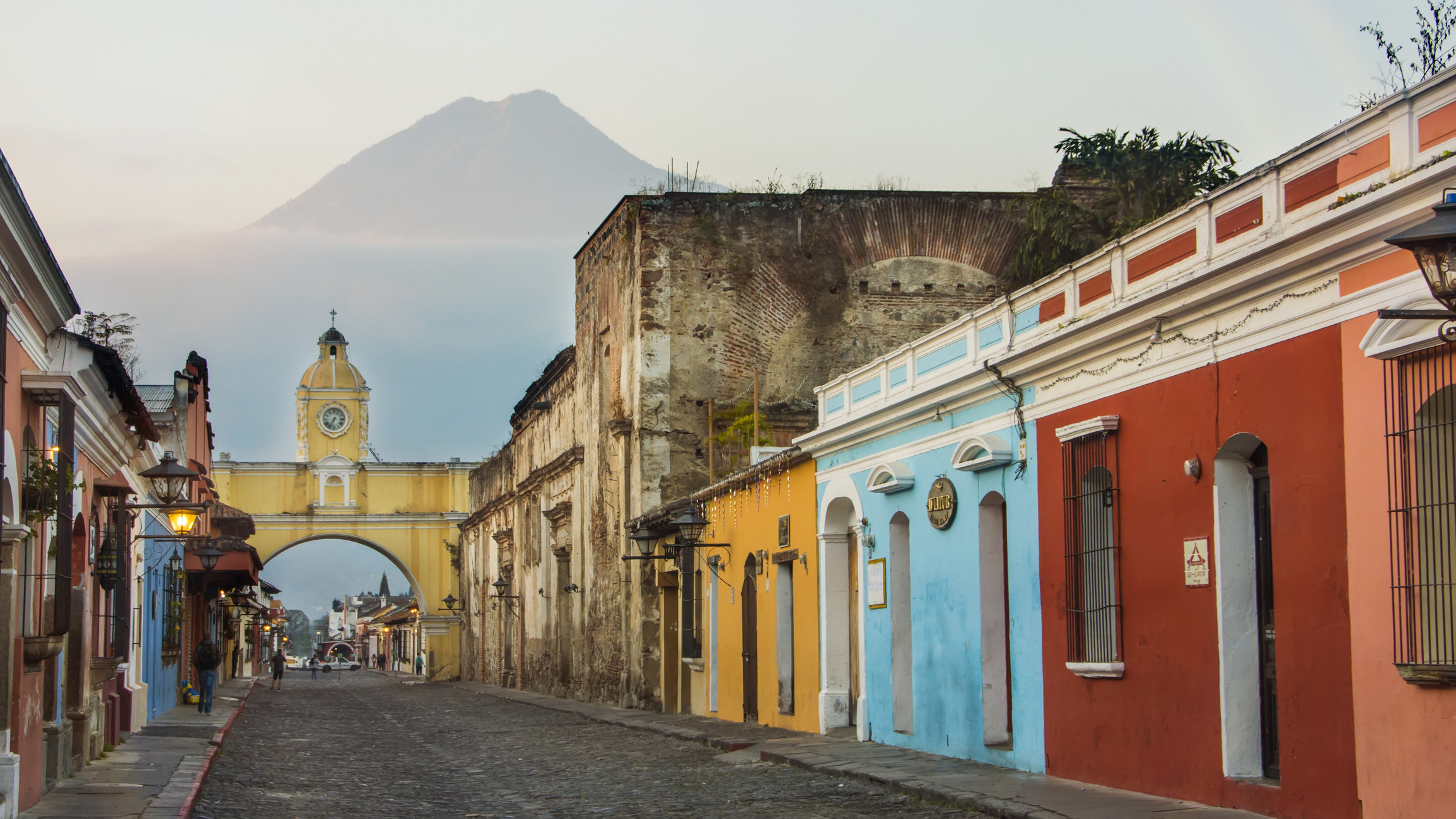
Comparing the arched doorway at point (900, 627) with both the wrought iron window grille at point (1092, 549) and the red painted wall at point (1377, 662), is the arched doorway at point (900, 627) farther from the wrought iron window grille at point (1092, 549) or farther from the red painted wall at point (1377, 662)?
the red painted wall at point (1377, 662)

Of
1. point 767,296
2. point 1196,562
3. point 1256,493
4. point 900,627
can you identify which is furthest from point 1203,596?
point 767,296

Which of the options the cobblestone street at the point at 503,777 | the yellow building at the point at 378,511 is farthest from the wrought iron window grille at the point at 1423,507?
the yellow building at the point at 378,511

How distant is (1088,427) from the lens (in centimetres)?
1030

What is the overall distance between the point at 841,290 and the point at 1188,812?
14.4 m

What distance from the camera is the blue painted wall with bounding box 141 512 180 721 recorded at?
1988cm

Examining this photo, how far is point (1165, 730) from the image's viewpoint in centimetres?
938

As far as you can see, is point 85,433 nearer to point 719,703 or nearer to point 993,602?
point 993,602

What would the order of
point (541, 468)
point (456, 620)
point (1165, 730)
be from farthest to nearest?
1. point (456, 620)
2. point (541, 468)
3. point (1165, 730)

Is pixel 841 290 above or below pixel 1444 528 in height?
above

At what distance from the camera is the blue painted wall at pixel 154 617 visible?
1988cm

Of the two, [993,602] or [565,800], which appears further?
[993,602]

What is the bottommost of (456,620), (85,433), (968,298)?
(456,620)

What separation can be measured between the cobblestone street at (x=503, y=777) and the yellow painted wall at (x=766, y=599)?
131 cm

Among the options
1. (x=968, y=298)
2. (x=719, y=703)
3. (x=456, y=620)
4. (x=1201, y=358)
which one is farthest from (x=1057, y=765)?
(x=456, y=620)
